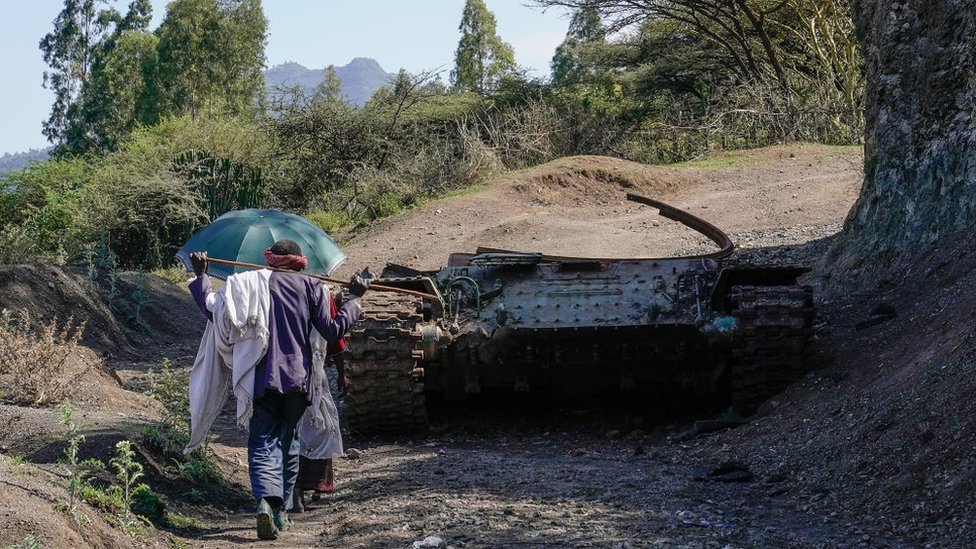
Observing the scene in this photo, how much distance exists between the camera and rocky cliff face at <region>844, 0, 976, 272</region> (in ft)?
36.8

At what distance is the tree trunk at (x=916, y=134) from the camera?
36.8 ft

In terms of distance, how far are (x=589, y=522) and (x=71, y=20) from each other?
51.2m

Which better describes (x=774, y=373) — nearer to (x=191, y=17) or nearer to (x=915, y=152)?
(x=915, y=152)

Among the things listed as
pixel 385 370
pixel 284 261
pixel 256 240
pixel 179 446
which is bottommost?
pixel 179 446

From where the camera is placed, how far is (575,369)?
421 inches

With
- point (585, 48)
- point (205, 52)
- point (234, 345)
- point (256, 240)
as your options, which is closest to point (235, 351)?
point (234, 345)

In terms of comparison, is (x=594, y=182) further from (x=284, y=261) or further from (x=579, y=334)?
(x=284, y=261)

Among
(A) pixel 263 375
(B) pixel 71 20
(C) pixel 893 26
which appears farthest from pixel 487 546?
(B) pixel 71 20

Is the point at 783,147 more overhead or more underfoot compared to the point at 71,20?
more underfoot

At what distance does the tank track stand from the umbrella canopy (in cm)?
867

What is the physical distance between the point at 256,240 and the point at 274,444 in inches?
440

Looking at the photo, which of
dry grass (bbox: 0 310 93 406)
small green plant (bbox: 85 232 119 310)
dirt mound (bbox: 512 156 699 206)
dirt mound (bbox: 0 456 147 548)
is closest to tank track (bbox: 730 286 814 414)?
dry grass (bbox: 0 310 93 406)

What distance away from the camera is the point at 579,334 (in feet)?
33.5

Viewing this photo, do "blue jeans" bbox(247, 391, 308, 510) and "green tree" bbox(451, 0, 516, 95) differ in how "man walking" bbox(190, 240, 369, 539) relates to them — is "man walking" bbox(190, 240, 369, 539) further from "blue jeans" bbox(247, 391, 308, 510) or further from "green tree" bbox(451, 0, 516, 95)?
"green tree" bbox(451, 0, 516, 95)
